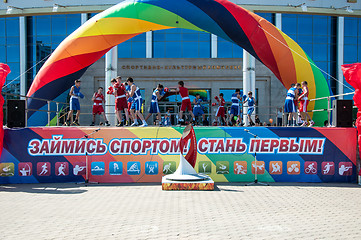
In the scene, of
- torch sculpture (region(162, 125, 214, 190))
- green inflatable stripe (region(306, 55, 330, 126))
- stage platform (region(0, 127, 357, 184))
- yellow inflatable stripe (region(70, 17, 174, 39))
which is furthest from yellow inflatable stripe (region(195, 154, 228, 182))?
yellow inflatable stripe (region(70, 17, 174, 39))

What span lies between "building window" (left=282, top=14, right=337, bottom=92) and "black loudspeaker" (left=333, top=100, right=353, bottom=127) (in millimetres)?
21644

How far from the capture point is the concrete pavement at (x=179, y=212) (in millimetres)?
4383

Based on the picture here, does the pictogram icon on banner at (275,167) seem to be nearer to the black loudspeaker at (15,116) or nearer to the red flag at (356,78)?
the red flag at (356,78)

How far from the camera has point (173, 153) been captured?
8719 mm

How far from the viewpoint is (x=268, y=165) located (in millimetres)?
8734

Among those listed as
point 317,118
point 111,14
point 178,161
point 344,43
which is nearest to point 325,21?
point 344,43

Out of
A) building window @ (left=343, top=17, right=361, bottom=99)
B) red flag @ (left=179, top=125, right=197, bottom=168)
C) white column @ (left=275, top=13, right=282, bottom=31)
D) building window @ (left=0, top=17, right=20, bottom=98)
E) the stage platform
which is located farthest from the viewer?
building window @ (left=343, top=17, right=361, bottom=99)

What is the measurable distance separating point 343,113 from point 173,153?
471 centimetres

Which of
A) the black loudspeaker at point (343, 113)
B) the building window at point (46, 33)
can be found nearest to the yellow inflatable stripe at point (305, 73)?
the black loudspeaker at point (343, 113)

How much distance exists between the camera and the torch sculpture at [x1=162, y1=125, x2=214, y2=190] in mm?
7512

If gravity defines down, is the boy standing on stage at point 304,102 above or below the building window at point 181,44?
below

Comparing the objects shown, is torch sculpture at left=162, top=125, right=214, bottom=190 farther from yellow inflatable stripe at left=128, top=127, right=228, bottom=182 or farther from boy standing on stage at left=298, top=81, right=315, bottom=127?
boy standing on stage at left=298, top=81, right=315, bottom=127

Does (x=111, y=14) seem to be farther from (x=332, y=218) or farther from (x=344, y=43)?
(x=344, y=43)

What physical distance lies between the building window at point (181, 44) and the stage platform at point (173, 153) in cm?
1973
